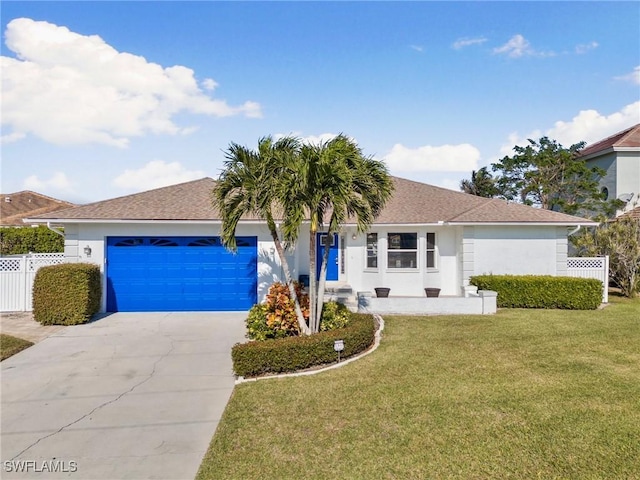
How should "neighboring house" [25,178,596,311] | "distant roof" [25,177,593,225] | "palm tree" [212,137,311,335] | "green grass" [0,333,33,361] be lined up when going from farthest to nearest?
"neighboring house" [25,178,596,311] → "distant roof" [25,177,593,225] → "green grass" [0,333,33,361] → "palm tree" [212,137,311,335]

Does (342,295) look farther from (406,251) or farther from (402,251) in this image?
(406,251)

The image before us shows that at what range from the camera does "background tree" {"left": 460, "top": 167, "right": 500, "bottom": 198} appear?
93.2ft

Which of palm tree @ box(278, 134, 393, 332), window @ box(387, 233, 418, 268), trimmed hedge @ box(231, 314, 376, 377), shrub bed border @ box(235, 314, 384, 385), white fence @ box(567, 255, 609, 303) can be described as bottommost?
shrub bed border @ box(235, 314, 384, 385)

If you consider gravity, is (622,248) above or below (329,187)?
below

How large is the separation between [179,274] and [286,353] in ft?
23.2

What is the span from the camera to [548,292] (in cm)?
1271

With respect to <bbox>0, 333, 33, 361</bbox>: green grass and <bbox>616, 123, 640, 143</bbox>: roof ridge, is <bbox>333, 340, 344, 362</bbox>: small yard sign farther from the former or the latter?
<bbox>616, 123, 640, 143</bbox>: roof ridge

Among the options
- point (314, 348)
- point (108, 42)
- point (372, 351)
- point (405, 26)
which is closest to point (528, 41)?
point (405, 26)

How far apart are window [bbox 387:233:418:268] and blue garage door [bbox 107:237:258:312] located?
5412 mm

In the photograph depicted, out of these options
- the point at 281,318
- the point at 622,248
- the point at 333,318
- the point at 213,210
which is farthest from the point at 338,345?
the point at 622,248

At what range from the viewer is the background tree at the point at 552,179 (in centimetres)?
2198

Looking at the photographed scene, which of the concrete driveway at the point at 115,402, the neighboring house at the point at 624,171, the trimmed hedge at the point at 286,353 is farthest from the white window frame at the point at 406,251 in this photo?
the neighboring house at the point at 624,171

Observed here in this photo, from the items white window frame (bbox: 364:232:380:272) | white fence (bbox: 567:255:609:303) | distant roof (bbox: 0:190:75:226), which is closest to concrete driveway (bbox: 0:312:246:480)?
white window frame (bbox: 364:232:380:272)

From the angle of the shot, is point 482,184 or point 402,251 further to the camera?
point 482,184
